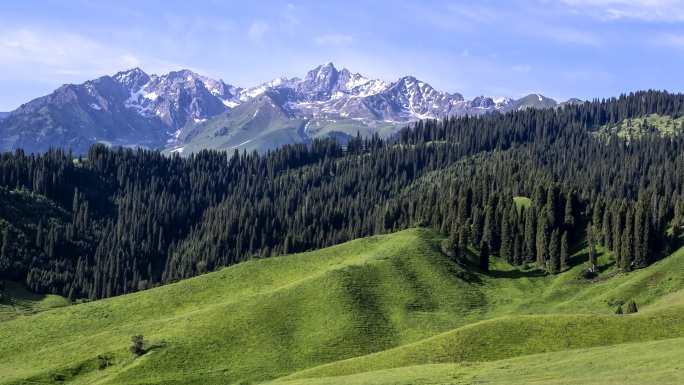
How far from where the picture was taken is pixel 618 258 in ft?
481

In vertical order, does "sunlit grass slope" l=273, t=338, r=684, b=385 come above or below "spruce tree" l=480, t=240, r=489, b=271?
above

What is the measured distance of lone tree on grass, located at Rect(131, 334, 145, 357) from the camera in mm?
103312

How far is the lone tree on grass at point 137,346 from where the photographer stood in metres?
103

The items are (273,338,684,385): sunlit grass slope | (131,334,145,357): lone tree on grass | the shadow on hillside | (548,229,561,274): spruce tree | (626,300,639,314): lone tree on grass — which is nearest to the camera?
(273,338,684,385): sunlit grass slope

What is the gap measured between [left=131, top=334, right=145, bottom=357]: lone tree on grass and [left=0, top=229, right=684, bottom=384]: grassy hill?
47.2 inches

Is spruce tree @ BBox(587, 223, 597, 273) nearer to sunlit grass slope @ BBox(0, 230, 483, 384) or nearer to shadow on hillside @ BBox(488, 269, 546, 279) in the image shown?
shadow on hillside @ BBox(488, 269, 546, 279)

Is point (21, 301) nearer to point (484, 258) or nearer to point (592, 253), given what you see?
point (484, 258)

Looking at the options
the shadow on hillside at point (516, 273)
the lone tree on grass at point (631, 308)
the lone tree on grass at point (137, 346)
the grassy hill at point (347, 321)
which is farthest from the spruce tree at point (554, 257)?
the lone tree on grass at point (137, 346)

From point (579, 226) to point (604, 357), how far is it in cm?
10840

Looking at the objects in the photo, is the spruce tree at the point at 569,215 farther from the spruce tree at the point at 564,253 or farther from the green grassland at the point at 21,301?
the green grassland at the point at 21,301

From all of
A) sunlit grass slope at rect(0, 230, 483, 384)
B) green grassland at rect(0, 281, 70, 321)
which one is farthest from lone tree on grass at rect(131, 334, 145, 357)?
green grassland at rect(0, 281, 70, 321)

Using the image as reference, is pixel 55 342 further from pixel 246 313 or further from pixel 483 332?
pixel 483 332

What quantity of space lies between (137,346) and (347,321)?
34.5 meters

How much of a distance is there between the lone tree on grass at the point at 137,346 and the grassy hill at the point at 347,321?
3.93 feet
